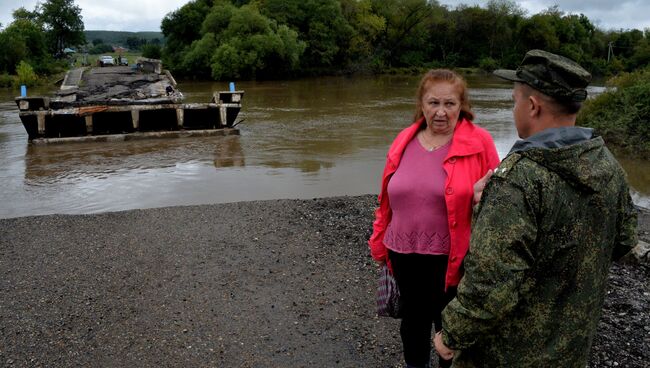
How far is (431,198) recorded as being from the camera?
8.85 feet

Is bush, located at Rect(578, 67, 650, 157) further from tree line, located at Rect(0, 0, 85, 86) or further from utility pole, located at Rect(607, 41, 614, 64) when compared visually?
utility pole, located at Rect(607, 41, 614, 64)

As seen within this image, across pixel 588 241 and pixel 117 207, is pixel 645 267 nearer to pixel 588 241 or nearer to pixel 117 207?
pixel 588 241

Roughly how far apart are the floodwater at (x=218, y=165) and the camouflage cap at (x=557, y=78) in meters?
8.63

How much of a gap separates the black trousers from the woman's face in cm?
66

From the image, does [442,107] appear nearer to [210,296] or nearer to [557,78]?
[557,78]

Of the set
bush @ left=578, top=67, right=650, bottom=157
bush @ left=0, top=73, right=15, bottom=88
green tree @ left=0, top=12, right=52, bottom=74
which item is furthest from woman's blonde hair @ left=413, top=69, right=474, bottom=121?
green tree @ left=0, top=12, right=52, bottom=74

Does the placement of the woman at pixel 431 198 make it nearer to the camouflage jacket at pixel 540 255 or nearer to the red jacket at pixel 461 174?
the red jacket at pixel 461 174

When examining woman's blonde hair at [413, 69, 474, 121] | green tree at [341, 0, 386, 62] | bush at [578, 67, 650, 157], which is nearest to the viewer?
woman's blonde hair at [413, 69, 474, 121]

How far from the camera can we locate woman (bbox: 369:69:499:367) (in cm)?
266

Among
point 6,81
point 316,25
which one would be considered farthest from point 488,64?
point 6,81

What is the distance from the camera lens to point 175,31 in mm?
54062

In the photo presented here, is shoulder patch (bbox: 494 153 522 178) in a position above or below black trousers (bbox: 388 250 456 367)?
above

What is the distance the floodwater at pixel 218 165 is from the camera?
10.5 metres

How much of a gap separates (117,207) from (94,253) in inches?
141
